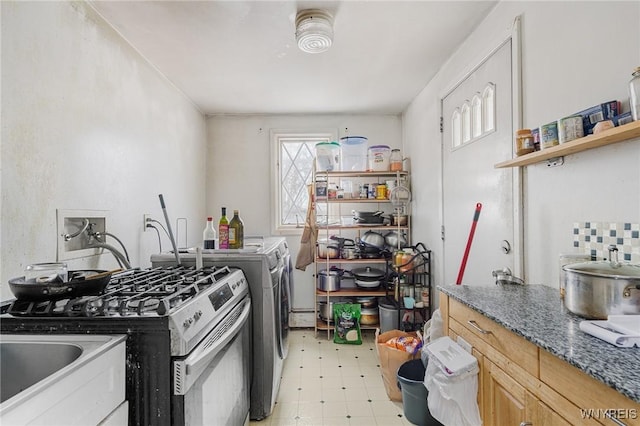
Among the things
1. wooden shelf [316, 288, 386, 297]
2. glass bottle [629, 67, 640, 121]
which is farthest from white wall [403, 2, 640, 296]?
wooden shelf [316, 288, 386, 297]

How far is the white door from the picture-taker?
1753mm

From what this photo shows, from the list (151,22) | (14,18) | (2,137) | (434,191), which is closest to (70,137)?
(2,137)

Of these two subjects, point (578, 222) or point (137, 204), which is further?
point (137, 204)

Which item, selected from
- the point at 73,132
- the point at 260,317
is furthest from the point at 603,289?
the point at 73,132

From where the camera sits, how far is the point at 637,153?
1.05 meters

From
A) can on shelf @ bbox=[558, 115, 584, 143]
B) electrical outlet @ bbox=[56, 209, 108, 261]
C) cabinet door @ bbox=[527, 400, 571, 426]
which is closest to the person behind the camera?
cabinet door @ bbox=[527, 400, 571, 426]

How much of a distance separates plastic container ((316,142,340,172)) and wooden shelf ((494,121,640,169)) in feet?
6.43

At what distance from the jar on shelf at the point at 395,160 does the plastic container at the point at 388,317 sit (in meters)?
1.35

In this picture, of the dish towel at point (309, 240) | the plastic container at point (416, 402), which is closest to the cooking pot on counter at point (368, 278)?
the dish towel at point (309, 240)

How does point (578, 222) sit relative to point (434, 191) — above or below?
below

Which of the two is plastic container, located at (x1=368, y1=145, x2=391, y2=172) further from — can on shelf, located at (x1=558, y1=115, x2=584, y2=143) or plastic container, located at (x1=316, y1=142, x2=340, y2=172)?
can on shelf, located at (x1=558, y1=115, x2=584, y2=143)

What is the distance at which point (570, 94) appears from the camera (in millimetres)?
1328

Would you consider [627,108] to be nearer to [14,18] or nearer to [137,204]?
[14,18]

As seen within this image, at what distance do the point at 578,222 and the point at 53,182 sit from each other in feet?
7.55
